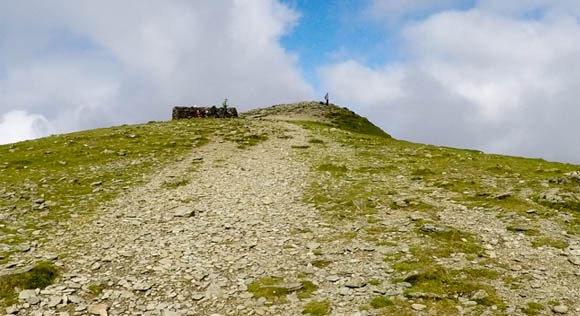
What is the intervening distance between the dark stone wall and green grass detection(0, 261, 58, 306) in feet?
182

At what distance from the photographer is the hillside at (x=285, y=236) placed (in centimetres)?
1345

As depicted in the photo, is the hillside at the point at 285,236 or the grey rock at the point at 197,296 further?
the grey rock at the point at 197,296

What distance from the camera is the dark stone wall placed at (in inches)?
2719

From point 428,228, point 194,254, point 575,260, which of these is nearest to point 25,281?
point 194,254

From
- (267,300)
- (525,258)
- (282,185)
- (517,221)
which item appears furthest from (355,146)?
(267,300)

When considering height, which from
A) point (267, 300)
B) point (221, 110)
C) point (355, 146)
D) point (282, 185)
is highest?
point (221, 110)

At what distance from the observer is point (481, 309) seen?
1229 centimetres

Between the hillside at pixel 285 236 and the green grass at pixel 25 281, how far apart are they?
5cm

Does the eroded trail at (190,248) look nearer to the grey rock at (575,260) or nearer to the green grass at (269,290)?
the green grass at (269,290)

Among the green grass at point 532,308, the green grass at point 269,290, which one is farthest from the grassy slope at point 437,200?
the green grass at point 269,290

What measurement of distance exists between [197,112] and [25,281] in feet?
185

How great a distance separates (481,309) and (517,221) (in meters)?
9.41

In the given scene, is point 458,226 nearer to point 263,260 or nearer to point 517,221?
point 517,221

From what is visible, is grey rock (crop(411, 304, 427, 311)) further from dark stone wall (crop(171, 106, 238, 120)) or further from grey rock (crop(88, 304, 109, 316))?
dark stone wall (crop(171, 106, 238, 120))
